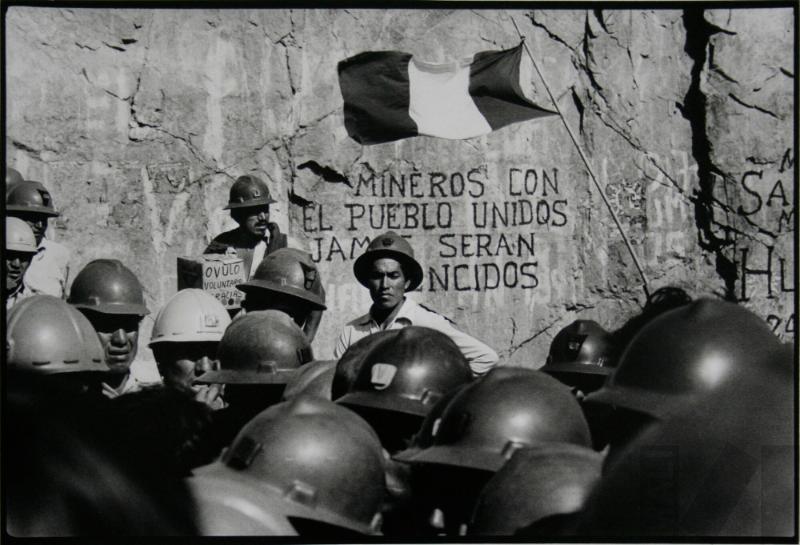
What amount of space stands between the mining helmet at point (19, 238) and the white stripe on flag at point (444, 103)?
3974 millimetres

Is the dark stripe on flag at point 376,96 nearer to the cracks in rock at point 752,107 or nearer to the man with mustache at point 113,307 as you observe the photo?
the cracks in rock at point 752,107

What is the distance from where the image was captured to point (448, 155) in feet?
41.5

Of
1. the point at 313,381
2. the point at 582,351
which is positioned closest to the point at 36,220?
the point at 313,381

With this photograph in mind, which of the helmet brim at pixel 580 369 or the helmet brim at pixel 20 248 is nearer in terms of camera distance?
the helmet brim at pixel 580 369

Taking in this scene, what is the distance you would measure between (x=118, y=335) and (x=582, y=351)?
348 centimetres

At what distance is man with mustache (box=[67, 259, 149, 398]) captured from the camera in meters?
9.42

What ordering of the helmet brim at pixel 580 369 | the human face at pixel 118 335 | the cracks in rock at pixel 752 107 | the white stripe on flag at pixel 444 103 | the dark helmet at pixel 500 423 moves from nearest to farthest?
1. the dark helmet at pixel 500 423
2. the helmet brim at pixel 580 369
3. the human face at pixel 118 335
4. the white stripe on flag at pixel 444 103
5. the cracks in rock at pixel 752 107

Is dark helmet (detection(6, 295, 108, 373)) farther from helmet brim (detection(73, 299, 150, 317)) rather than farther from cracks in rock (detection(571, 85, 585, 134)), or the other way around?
cracks in rock (detection(571, 85, 585, 134))

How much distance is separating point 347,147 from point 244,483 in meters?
7.62

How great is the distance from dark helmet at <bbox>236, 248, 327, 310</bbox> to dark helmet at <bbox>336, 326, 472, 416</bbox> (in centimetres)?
334

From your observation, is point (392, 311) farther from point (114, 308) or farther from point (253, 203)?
point (253, 203)

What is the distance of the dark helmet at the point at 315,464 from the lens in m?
5.57

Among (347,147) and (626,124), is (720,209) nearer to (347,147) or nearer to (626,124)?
(626,124)

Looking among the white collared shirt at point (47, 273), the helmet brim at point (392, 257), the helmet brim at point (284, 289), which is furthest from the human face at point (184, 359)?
the helmet brim at point (392, 257)
